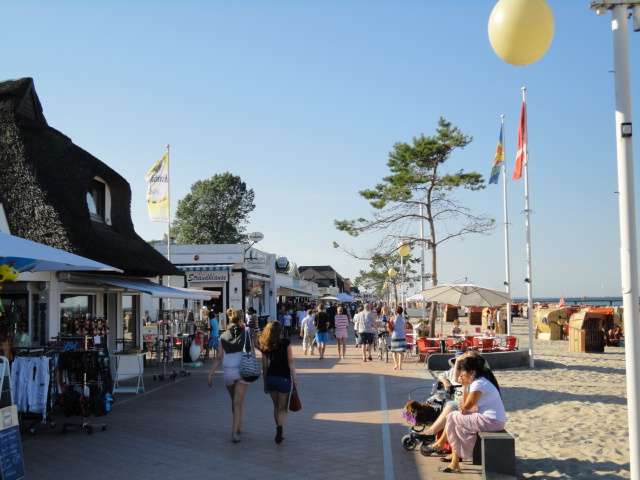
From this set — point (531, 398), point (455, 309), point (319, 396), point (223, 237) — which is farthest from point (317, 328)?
point (223, 237)

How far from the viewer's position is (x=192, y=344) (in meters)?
18.2

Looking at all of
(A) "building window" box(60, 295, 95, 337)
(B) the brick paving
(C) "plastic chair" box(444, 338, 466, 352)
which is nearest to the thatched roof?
(A) "building window" box(60, 295, 95, 337)

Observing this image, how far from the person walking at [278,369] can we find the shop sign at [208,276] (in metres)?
20.0

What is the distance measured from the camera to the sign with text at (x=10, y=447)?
6004 mm

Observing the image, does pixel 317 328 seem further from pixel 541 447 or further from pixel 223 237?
pixel 223 237

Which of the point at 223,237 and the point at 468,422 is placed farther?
the point at 223,237

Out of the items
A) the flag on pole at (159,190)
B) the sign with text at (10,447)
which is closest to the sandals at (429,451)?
the sign with text at (10,447)

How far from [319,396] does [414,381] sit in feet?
9.81

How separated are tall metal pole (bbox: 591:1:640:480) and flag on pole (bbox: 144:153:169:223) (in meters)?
19.9

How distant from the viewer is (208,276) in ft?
92.5

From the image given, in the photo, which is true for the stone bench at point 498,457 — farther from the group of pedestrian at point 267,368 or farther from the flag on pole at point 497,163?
the flag on pole at point 497,163

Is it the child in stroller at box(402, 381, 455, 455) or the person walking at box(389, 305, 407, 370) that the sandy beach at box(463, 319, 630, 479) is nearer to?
the child in stroller at box(402, 381, 455, 455)

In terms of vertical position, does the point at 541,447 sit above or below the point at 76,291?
below

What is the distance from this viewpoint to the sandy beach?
24.0 ft
